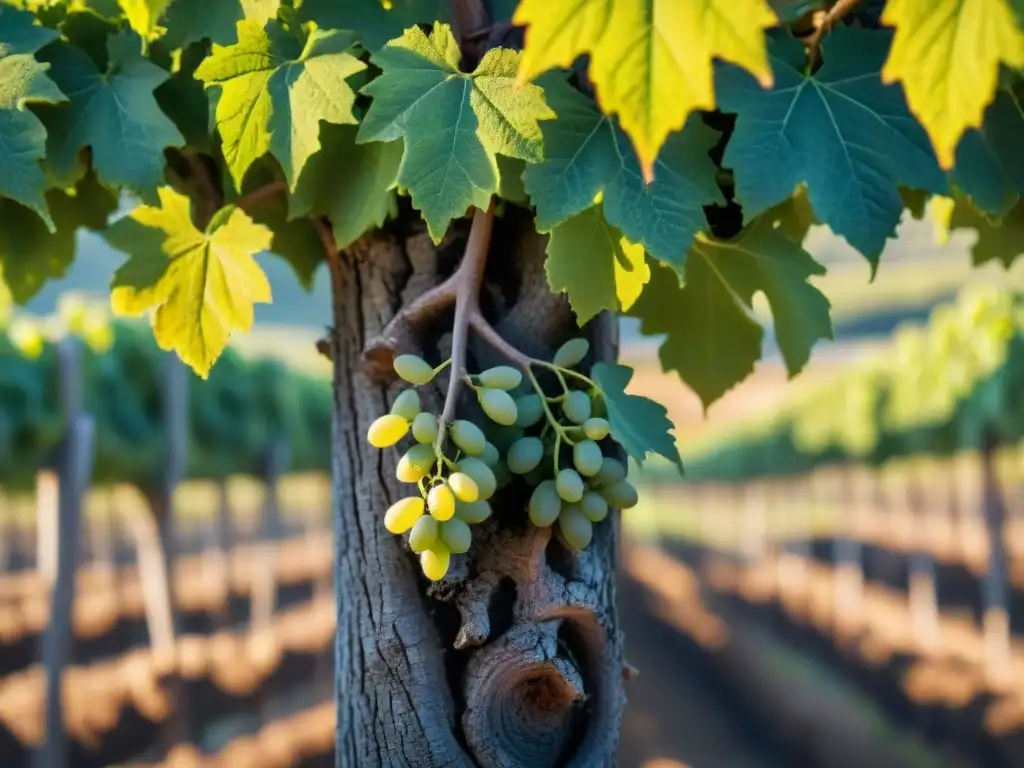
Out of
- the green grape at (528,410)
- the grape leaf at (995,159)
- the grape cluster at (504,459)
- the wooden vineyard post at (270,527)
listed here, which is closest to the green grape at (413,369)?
the grape cluster at (504,459)

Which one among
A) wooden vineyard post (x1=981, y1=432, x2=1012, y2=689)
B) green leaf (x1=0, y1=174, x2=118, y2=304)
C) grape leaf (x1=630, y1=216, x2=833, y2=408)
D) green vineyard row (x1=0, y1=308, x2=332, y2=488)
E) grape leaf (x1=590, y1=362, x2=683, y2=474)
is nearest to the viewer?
grape leaf (x1=590, y1=362, x2=683, y2=474)

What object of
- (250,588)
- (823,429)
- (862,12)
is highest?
(862,12)

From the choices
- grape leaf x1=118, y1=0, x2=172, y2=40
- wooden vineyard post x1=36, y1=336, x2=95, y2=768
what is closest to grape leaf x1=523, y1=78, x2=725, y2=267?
grape leaf x1=118, y1=0, x2=172, y2=40

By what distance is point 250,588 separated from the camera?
15.3 metres

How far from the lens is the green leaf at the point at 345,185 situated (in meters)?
1.10

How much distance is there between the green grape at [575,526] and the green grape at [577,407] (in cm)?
9

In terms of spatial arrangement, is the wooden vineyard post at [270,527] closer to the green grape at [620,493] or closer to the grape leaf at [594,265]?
the green grape at [620,493]

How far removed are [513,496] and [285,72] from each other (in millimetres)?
506

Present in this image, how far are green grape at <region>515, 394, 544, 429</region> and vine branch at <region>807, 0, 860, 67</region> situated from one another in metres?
0.44

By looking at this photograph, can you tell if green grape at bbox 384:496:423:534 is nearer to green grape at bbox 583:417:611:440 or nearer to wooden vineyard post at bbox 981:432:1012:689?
green grape at bbox 583:417:611:440

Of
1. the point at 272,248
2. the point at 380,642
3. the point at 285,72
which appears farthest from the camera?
the point at 272,248

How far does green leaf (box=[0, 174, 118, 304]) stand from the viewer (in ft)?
4.27

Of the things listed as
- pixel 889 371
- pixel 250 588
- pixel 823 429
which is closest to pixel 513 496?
pixel 889 371

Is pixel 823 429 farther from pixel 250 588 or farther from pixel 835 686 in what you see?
pixel 250 588
